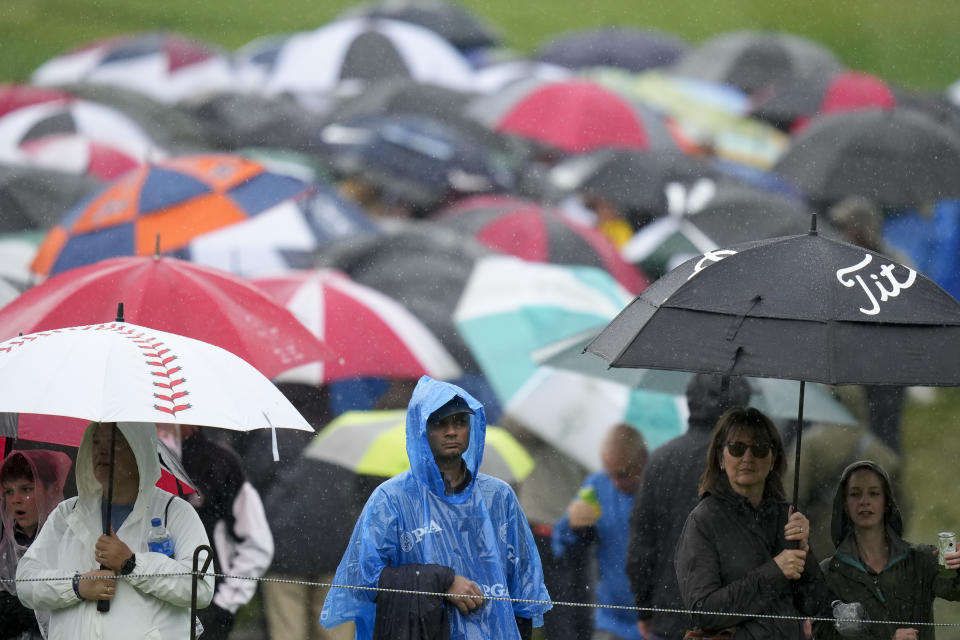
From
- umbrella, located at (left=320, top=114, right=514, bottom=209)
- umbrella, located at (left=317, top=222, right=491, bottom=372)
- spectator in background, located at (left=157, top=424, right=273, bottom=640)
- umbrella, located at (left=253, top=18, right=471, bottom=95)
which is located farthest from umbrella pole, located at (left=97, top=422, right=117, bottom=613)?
umbrella, located at (left=253, top=18, right=471, bottom=95)

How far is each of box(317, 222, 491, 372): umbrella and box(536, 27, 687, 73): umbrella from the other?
12423 mm

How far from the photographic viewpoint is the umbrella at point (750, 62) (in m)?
19.6

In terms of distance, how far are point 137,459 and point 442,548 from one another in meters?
0.89

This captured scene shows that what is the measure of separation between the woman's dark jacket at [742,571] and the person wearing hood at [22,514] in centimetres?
193

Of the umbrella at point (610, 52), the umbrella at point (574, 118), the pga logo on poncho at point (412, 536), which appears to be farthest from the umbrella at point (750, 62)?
the pga logo on poncho at point (412, 536)

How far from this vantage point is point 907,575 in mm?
4652

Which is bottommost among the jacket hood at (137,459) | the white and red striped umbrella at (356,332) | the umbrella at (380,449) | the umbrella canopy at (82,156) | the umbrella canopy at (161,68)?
the jacket hood at (137,459)

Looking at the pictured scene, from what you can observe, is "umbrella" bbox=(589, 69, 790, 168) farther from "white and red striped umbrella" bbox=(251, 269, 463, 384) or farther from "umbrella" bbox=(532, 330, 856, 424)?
"umbrella" bbox=(532, 330, 856, 424)

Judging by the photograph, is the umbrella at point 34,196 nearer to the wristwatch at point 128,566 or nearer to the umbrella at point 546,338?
the umbrella at point 546,338

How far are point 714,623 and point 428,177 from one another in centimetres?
866

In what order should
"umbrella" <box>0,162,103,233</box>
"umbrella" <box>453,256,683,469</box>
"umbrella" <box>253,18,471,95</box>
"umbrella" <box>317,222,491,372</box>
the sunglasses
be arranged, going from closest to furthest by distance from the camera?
the sunglasses, "umbrella" <box>453,256,683,469</box>, "umbrella" <box>317,222,491,372</box>, "umbrella" <box>0,162,103,233</box>, "umbrella" <box>253,18,471,95</box>

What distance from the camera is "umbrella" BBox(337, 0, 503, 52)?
74.5 feet

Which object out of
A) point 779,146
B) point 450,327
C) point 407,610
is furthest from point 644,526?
point 779,146

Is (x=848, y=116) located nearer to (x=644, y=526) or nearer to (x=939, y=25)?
(x=644, y=526)
